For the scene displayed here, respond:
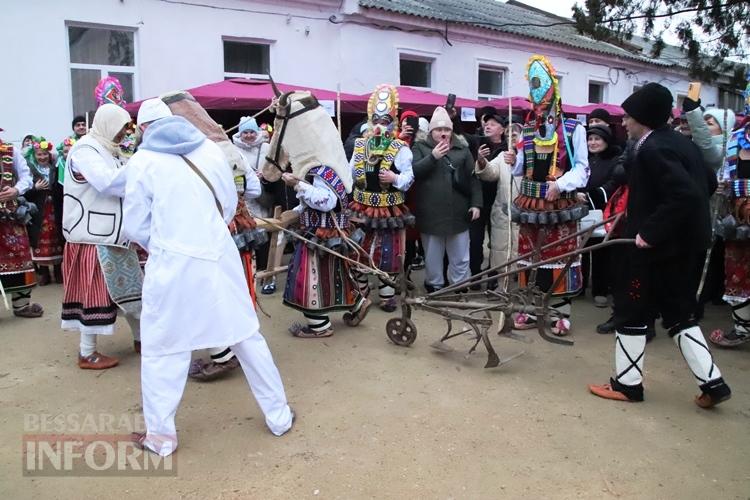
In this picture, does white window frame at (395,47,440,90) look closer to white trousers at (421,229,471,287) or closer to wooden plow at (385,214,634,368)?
white trousers at (421,229,471,287)

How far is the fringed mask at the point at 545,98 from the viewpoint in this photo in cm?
485

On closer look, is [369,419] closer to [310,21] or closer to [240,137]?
[240,137]

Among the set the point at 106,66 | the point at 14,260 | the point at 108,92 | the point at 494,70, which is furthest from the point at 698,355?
the point at 494,70

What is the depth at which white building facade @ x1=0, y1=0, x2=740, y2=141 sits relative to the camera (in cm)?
862

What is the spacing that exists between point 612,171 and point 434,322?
2.24 meters

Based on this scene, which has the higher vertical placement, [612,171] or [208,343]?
[612,171]

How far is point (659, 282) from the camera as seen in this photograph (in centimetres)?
356

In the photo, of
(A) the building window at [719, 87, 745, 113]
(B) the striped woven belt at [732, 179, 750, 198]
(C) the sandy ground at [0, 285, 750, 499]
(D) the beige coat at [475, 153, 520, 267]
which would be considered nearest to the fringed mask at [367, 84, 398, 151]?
(D) the beige coat at [475, 153, 520, 267]

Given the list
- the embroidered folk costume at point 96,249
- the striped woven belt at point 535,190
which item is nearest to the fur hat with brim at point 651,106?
the striped woven belt at point 535,190

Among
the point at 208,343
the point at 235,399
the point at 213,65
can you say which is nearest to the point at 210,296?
the point at 208,343

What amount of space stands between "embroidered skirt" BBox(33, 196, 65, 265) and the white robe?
4467 millimetres

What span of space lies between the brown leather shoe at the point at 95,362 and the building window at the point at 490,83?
11048 mm

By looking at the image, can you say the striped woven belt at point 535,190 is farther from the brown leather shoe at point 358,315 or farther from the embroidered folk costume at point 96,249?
the embroidered folk costume at point 96,249

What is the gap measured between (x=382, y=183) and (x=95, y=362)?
9.26ft
